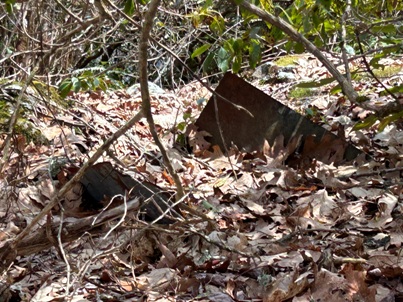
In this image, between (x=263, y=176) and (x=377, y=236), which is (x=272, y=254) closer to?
(x=377, y=236)

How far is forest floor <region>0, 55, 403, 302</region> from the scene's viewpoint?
252cm

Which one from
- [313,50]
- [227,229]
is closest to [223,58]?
[313,50]

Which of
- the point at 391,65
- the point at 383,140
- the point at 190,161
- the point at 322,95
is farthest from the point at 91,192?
the point at 391,65

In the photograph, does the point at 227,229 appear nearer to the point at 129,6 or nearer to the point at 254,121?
the point at 129,6

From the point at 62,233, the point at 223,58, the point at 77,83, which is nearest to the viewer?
the point at 62,233

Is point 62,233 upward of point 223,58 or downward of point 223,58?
downward

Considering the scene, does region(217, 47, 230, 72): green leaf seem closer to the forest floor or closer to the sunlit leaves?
the forest floor

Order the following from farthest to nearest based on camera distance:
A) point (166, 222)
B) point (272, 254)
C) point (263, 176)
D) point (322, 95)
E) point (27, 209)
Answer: point (322, 95)
point (263, 176)
point (27, 209)
point (166, 222)
point (272, 254)

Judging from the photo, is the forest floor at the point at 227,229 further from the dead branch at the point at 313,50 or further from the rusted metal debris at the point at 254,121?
the dead branch at the point at 313,50

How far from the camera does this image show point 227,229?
3227 mm

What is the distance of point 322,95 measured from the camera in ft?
17.8

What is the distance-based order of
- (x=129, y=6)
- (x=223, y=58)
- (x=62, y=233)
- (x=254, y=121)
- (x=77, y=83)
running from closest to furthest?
(x=62, y=233) < (x=129, y=6) < (x=223, y=58) < (x=77, y=83) < (x=254, y=121)

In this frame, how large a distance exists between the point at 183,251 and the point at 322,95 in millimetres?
2809

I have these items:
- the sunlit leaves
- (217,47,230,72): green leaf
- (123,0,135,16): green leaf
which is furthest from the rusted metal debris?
(123,0,135,16): green leaf
